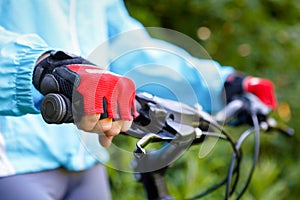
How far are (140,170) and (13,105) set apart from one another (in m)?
0.29

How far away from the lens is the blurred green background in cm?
285

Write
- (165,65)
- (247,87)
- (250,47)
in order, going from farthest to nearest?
(250,47)
(247,87)
(165,65)

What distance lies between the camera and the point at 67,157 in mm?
1260

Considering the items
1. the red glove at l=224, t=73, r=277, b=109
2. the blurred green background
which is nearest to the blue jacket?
the red glove at l=224, t=73, r=277, b=109

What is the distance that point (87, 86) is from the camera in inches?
35.5

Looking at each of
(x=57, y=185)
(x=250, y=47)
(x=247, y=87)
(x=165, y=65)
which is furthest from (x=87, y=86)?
(x=250, y=47)

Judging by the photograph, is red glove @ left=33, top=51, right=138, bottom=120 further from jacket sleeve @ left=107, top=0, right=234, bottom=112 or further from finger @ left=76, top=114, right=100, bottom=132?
jacket sleeve @ left=107, top=0, right=234, bottom=112

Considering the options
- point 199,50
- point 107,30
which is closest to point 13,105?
point 199,50

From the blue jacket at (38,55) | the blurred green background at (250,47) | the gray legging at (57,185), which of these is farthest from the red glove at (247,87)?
the blurred green background at (250,47)

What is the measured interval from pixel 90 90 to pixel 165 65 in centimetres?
53

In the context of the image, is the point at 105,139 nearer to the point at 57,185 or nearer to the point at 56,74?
the point at 56,74

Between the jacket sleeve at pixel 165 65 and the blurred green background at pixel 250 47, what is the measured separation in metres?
1.23

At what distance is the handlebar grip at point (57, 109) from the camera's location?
894 mm

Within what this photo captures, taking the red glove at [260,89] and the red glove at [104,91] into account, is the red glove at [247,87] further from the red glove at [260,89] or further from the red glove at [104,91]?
the red glove at [104,91]
